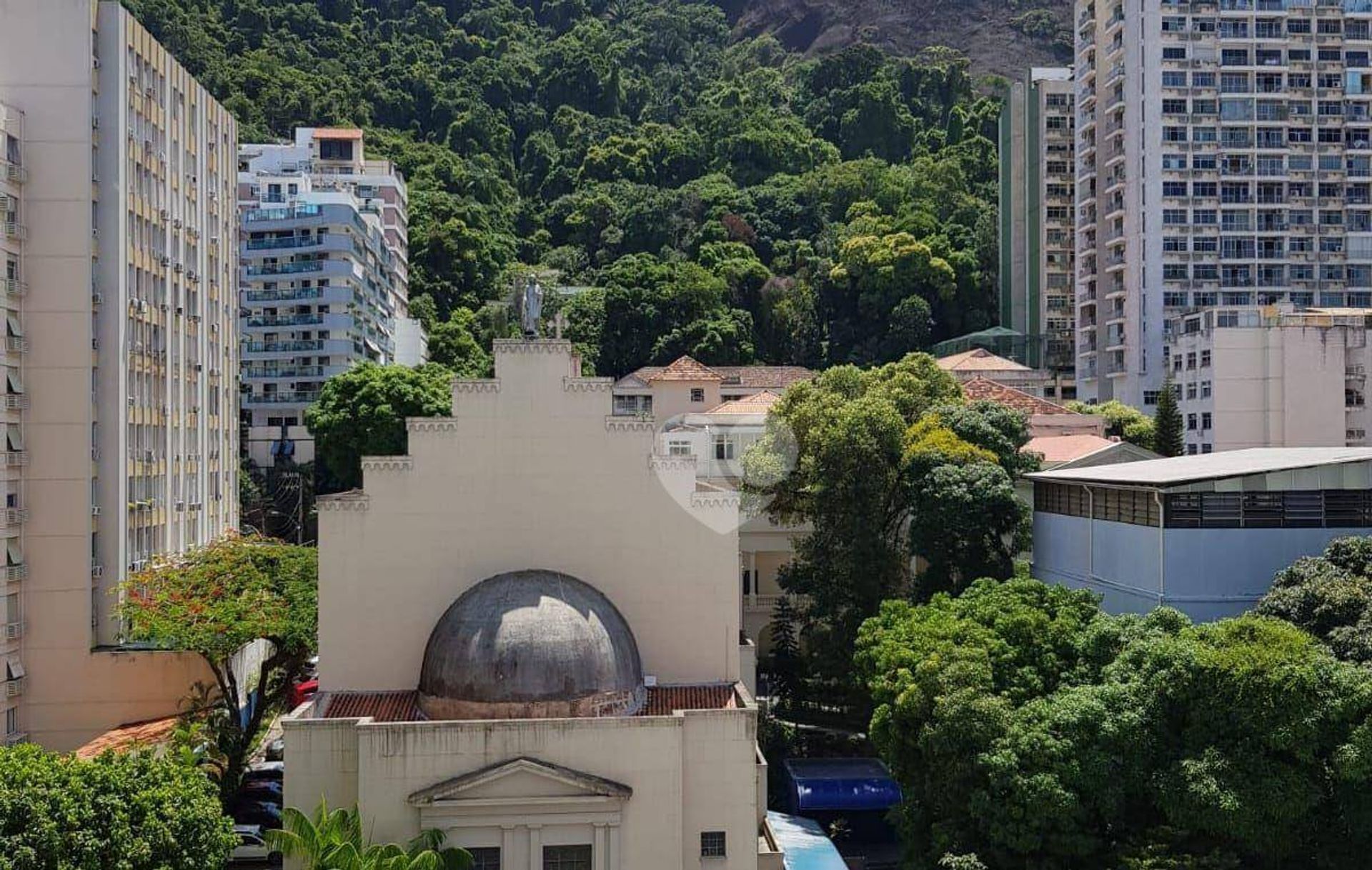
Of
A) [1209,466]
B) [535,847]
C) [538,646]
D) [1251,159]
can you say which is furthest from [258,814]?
[1251,159]

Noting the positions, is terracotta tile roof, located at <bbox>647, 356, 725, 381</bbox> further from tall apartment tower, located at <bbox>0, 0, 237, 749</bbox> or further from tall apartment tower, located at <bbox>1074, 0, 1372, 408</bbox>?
tall apartment tower, located at <bbox>0, 0, 237, 749</bbox>

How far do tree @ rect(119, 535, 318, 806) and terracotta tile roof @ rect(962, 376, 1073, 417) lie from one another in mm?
31079

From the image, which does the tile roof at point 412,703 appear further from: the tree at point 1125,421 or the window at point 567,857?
the tree at point 1125,421

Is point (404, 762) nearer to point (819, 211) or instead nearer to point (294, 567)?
point (294, 567)

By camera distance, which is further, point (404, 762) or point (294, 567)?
point (294, 567)

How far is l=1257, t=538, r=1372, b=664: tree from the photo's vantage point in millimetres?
26750

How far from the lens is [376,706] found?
28.3 meters

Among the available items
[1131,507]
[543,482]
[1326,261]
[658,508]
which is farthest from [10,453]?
[1326,261]

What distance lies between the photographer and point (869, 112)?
117812 mm

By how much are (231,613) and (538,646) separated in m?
12.4

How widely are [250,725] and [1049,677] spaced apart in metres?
20.3

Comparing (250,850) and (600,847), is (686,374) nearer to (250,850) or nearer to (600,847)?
(250,850)

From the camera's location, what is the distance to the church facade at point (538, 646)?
83.1 feet

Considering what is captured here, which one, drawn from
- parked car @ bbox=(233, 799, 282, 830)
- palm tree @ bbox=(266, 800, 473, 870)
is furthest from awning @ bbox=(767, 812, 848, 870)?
parked car @ bbox=(233, 799, 282, 830)
